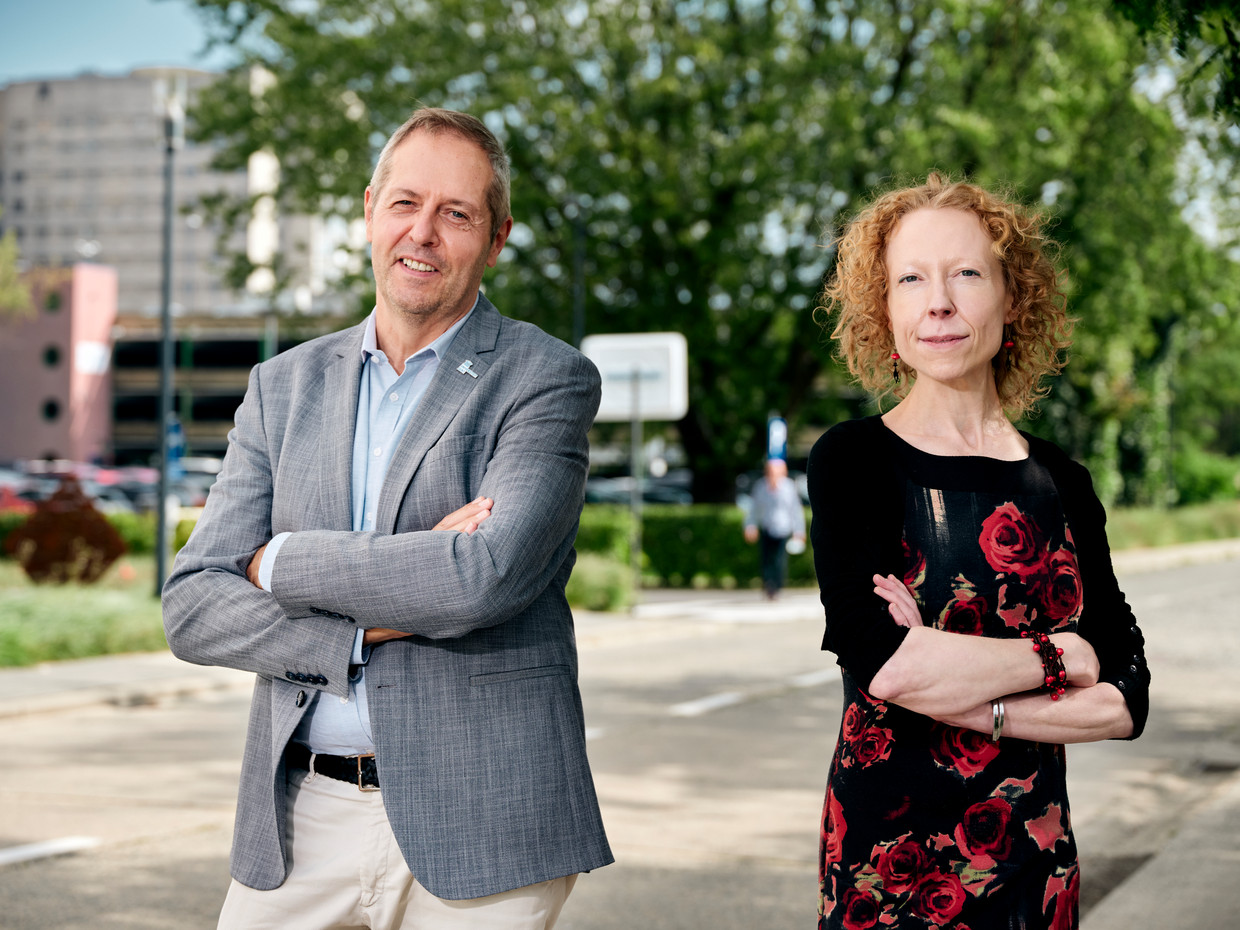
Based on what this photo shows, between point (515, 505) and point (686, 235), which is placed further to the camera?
point (686, 235)

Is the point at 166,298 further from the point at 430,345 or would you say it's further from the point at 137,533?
the point at 430,345

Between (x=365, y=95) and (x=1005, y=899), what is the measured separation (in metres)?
21.5

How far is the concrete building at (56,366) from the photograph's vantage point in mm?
69000

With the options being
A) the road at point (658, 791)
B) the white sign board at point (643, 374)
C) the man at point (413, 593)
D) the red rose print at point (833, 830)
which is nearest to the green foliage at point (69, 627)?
the road at point (658, 791)

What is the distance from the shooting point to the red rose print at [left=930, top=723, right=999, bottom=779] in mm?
2285

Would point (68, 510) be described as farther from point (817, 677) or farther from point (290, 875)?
point (290, 875)

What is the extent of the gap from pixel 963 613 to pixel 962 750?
23 cm

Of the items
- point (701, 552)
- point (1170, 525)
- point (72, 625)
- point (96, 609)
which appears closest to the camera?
point (72, 625)

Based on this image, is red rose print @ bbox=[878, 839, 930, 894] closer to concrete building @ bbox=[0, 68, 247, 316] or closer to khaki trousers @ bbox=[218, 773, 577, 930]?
khaki trousers @ bbox=[218, 773, 577, 930]

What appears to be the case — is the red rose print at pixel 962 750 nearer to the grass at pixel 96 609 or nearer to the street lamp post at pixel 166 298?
the grass at pixel 96 609

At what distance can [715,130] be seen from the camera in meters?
22.2

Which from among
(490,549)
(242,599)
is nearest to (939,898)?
(490,549)

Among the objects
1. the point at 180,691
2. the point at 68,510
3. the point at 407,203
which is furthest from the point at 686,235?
the point at 407,203

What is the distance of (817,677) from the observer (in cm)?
1245
